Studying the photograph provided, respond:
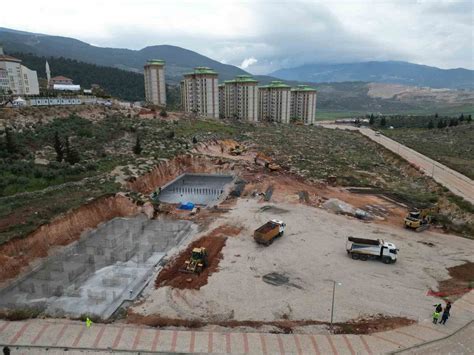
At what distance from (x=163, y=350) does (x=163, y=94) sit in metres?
98.8

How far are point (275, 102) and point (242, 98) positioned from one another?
12.5m

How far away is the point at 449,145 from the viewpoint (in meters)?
68.7

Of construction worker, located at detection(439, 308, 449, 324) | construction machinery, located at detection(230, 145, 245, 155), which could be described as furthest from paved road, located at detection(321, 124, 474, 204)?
construction machinery, located at detection(230, 145, 245, 155)

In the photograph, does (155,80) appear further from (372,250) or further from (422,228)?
(372,250)

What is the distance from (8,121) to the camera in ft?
147

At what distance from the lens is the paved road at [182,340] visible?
48.8 ft

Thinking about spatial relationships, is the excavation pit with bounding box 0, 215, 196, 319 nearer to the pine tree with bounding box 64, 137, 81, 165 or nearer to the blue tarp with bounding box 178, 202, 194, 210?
the blue tarp with bounding box 178, 202, 194, 210

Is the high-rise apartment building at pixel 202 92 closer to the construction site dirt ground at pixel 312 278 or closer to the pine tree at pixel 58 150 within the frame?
the pine tree at pixel 58 150

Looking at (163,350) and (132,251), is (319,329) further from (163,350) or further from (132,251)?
(132,251)

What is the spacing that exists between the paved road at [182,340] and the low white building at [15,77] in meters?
60.6

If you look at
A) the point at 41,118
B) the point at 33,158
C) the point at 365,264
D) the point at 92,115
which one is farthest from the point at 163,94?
the point at 365,264

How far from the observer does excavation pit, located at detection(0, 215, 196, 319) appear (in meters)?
19.3

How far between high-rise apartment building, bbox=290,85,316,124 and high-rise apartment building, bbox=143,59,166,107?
42.8 metres

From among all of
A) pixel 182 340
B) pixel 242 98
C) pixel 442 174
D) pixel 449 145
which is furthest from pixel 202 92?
pixel 182 340
